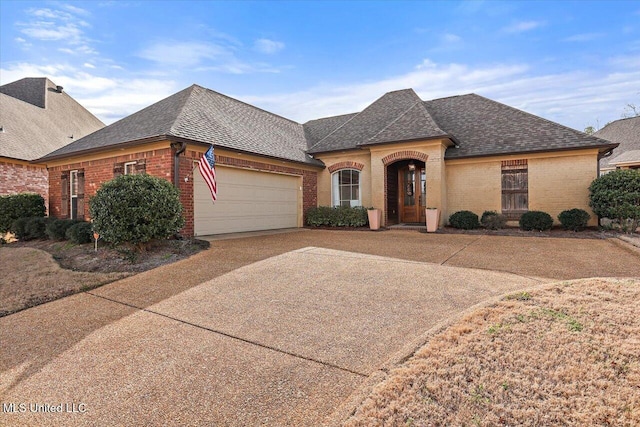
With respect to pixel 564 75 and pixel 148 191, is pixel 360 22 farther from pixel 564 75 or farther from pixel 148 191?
pixel 564 75

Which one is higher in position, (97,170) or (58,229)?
(97,170)

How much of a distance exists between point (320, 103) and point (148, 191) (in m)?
16.4

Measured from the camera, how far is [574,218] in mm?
10945

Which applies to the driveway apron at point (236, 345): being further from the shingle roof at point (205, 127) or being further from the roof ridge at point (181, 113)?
the shingle roof at point (205, 127)

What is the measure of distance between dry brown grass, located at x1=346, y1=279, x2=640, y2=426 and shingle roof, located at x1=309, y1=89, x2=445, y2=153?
997cm

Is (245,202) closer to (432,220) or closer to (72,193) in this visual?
(432,220)

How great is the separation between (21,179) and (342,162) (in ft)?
54.4

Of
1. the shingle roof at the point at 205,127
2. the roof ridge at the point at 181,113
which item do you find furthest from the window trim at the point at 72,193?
the roof ridge at the point at 181,113

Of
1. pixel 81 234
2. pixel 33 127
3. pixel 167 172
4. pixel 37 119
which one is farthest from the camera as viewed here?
pixel 37 119

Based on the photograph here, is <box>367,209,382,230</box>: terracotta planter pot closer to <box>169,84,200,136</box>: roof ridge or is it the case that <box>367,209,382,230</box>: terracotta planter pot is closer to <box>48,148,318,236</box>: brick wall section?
<box>48,148,318,236</box>: brick wall section

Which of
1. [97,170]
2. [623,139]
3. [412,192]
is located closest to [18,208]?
[97,170]

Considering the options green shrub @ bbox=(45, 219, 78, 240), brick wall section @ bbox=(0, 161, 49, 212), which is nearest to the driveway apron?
green shrub @ bbox=(45, 219, 78, 240)

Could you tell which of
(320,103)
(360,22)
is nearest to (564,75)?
(360,22)

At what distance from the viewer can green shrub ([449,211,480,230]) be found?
40.3 feet
